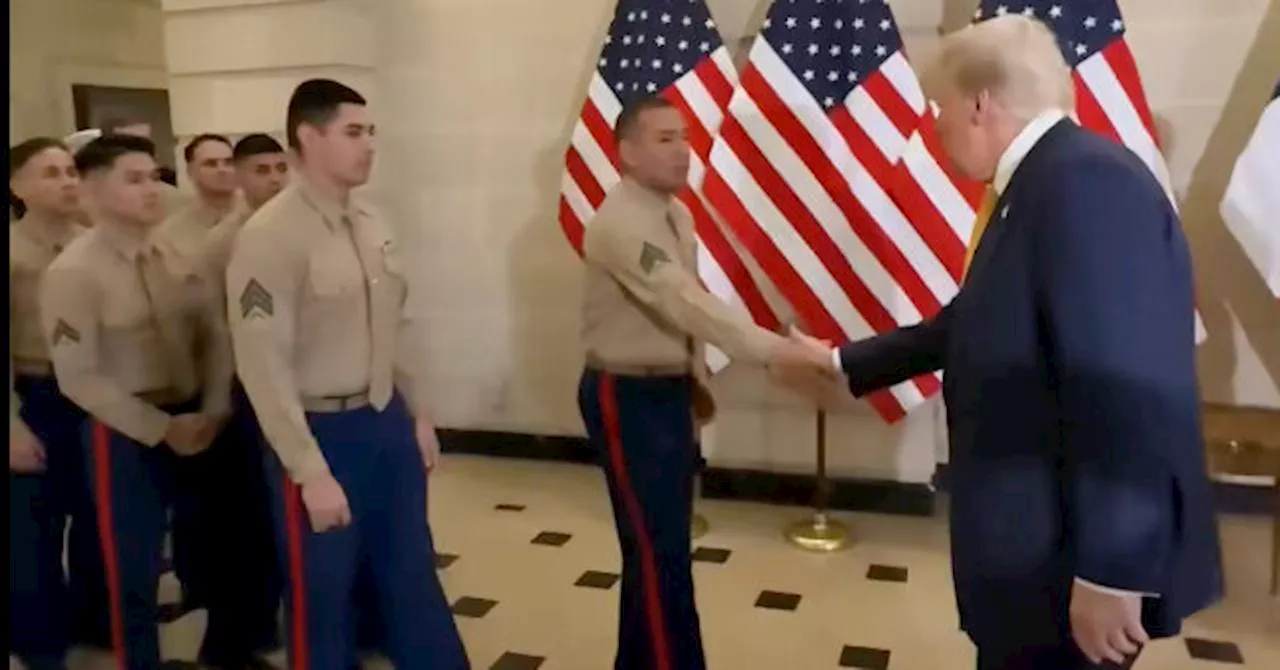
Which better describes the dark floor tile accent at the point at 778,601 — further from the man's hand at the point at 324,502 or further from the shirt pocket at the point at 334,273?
the shirt pocket at the point at 334,273

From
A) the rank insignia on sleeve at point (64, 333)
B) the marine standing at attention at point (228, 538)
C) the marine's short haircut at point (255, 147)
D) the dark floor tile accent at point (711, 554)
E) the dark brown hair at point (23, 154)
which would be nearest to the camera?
the dark brown hair at point (23, 154)

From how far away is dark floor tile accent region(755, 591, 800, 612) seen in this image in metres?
3.22

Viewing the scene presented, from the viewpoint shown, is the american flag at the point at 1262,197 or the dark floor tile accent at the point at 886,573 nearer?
the american flag at the point at 1262,197

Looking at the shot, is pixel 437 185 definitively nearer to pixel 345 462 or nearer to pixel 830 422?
pixel 830 422

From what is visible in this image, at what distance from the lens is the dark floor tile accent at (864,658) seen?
2.82 metres

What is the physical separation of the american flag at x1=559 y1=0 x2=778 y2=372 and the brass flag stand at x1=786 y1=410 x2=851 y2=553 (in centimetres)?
47

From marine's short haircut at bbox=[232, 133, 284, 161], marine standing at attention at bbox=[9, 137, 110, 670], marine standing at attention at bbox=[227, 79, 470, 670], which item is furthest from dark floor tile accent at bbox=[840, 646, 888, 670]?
marine's short haircut at bbox=[232, 133, 284, 161]

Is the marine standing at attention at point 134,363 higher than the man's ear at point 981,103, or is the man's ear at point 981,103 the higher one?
the man's ear at point 981,103

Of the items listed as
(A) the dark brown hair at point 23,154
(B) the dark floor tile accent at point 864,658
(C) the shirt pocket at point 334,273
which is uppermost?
(A) the dark brown hair at point 23,154

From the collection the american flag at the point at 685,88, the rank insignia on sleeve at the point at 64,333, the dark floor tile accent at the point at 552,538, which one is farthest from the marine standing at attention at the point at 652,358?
the dark floor tile accent at the point at 552,538

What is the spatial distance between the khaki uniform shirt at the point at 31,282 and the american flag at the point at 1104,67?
2761 millimetres

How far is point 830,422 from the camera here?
159 inches

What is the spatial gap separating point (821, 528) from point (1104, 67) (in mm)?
1783

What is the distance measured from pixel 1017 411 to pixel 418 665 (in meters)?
1.49
